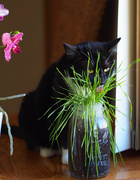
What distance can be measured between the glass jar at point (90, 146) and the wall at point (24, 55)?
978mm

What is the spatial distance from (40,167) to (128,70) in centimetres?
45

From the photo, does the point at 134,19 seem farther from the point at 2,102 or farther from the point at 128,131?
the point at 2,102

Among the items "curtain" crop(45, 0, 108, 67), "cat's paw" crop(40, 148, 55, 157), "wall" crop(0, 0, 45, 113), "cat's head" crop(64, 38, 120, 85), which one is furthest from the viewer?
"wall" crop(0, 0, 45, 113)

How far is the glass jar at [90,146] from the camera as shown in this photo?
0.86 meters

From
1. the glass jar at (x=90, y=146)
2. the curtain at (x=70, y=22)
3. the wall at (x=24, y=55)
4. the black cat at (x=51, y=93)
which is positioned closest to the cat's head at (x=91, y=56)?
the black cat at (x=51, y=93)

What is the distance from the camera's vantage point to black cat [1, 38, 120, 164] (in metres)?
0.94

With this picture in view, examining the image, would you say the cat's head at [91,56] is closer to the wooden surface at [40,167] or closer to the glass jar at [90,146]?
the glass jar at [90,146]

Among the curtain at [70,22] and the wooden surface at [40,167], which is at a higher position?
the curtain at [70,22]

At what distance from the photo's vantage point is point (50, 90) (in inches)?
42.8

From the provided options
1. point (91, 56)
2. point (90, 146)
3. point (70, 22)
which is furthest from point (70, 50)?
point (70, 22)

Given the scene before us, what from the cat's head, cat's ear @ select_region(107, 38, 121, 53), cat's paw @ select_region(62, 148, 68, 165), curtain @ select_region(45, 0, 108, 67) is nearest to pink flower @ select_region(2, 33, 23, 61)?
the cat's head

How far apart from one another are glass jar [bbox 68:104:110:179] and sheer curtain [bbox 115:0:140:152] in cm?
12

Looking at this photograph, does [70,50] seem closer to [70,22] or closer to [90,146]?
[90,146]

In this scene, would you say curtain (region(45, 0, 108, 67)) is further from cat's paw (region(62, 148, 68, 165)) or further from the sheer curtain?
cat's paw (region(62, 148, 68, 165))
